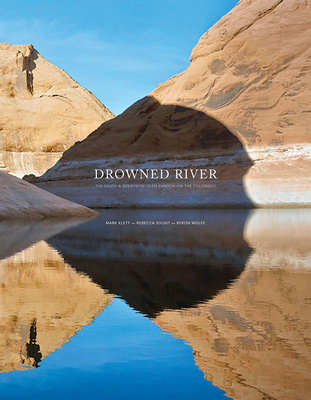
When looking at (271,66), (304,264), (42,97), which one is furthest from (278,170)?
(42,97)

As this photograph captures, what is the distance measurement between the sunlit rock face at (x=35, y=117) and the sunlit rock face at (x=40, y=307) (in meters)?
60.0

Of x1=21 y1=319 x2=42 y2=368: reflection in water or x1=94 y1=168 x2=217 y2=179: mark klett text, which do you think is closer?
x1=21 y1=319 x2=42 y2=368: reflection in water

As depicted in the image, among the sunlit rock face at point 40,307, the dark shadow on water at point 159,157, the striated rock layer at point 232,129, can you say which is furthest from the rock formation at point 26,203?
the sunlit rock face at point 40,307

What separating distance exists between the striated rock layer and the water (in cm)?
1954

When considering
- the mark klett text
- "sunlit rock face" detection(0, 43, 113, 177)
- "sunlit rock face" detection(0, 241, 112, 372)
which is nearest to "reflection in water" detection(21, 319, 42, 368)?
"sunlit rock face" detection(0, 241, 112, 372)

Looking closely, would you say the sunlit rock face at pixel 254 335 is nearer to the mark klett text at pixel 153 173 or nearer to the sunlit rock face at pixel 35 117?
the mark klett text at pixel 153 173

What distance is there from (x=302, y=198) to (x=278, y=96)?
8.46m

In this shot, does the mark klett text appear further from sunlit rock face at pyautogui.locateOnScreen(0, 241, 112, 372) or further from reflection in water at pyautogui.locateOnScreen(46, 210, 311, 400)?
sunlit rock face at pyautogui.locateOnScreen(0, 241, 112, 372)

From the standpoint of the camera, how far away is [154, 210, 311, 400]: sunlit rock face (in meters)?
1.89

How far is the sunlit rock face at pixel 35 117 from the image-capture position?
63.6 m

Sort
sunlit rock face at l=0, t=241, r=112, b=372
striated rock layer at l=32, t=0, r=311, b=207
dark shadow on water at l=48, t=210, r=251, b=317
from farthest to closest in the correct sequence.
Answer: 1. striated rock layer at l=32, t=0, r=311, b=207
2. dark shadow on water at l=48, t=210, r=251, b=317
3. sunlit rock face at l=0, t=241, r=112, b=372

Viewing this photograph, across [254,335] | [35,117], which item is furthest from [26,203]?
[35,117]

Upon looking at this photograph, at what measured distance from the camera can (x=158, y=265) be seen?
4.97m

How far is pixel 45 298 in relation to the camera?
3.31 metres
